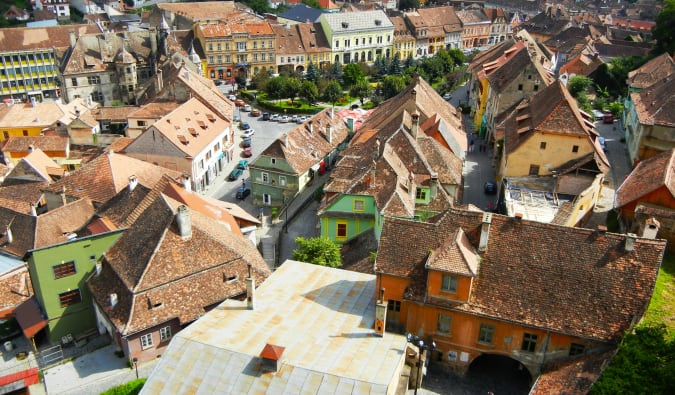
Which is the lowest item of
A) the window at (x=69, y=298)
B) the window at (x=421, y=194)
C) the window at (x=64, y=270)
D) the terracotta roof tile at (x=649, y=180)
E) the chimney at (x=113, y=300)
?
the window at (x=69, y=298)

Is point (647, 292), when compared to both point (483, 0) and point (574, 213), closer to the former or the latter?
point (574, 213)

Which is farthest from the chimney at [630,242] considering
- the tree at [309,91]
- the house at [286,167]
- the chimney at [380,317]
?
the tree at [309,91]

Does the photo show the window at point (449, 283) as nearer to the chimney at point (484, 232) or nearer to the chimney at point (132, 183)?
the chimney at point (484, 232)

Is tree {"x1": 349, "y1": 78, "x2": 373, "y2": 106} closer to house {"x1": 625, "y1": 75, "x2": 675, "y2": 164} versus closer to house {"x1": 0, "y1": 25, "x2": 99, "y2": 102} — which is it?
house {"x1": 625, "y1": 75, "x2": 675, "y2": 164}

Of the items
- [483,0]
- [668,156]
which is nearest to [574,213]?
[668,156]

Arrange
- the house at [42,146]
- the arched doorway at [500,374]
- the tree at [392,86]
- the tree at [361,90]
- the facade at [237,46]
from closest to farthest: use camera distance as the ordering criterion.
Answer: the arched doorway at [500,374] < the house at [42,146] < the tree at [392,86] < the tree at [361,90] < the facade at [237,46]

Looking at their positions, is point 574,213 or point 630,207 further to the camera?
point 574,213

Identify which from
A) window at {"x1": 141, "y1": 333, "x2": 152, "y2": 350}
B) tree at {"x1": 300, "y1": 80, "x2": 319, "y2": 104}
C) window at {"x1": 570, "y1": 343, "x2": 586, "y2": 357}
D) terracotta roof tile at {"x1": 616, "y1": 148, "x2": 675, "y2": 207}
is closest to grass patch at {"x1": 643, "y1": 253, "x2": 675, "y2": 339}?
window at {"x1": 570, "y1": 343, "x2": 586, "y2": 357}
